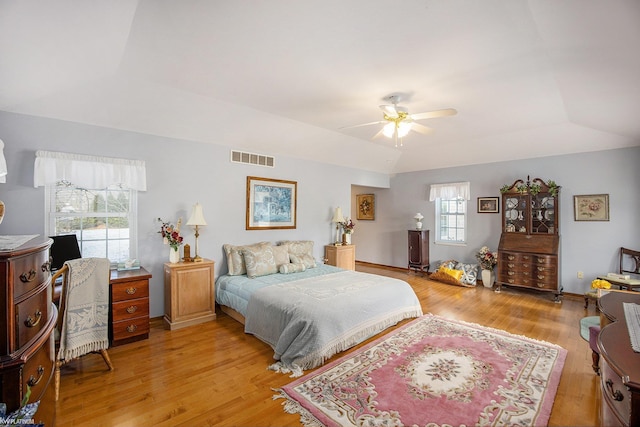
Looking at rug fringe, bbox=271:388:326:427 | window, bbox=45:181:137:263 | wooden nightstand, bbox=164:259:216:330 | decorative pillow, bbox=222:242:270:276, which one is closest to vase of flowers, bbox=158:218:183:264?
wooden nightstand, bbox=164:259:216:330

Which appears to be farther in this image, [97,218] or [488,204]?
[488,204]

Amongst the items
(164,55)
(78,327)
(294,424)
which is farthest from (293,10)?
(78,327)

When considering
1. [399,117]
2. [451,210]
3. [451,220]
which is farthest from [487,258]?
[399,117]

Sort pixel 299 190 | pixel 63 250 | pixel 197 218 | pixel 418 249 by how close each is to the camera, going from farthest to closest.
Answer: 1. pixel 418 249
2. pixel 299 190
3. pixel 197 218
4. pixel 63 250

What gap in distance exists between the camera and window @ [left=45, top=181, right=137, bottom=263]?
3.30m

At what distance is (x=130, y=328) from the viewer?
10.5 feet

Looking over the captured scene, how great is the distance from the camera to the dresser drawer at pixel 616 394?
2.96ft

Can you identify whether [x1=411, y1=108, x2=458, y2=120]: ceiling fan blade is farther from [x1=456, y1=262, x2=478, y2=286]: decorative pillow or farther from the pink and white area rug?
[x1=456, y1=262, x2=478, y2=286]: decorative pillow

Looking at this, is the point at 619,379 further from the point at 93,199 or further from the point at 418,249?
the point at 418,249

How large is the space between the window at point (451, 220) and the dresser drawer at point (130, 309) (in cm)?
599

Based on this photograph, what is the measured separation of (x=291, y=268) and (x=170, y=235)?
5.58 feet

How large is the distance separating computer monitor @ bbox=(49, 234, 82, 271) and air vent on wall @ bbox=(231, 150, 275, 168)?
7.36ft

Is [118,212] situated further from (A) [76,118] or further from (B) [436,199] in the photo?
(B) [436,199]

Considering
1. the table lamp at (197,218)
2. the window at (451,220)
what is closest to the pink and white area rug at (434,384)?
the table lamp at (197,218)
